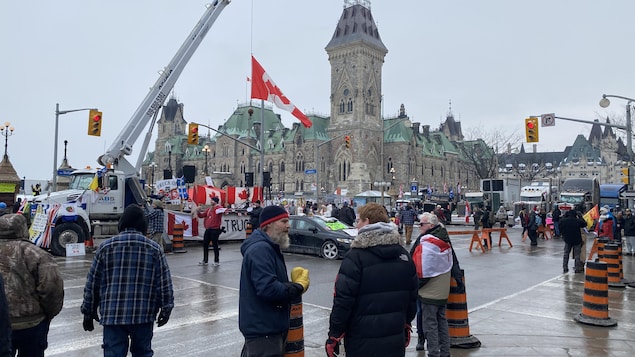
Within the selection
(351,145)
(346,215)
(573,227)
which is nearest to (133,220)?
(573,227)

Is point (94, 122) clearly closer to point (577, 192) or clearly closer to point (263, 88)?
point (263, 88)

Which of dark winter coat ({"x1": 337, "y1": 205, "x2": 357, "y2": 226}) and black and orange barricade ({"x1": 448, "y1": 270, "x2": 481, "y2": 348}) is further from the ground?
dark winter coat ({"x1": 337, "y1": 205, "x2": 357, "y2": 226})

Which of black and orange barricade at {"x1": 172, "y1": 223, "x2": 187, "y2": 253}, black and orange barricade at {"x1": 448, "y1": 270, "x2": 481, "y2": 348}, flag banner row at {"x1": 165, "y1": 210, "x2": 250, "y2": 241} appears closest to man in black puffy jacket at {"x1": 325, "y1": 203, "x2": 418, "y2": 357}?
black and orange barricade at {"x1": 448, "y1": 270, "x2": 481, "y2": 348}

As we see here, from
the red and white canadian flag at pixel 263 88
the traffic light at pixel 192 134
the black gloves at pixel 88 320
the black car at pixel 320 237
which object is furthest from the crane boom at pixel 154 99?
the black gloves at pixel 88 320

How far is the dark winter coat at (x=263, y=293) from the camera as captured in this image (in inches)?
157

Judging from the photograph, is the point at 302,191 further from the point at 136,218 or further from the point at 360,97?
the point at 136,218

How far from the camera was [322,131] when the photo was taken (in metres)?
88.5

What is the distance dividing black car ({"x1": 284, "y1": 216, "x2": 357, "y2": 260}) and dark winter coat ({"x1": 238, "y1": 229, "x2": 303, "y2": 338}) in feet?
39.8

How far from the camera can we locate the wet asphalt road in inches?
277

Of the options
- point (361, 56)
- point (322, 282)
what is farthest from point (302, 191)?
point (322, 282)

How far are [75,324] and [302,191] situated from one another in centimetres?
7762

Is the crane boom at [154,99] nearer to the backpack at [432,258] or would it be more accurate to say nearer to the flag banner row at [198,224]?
the flag banner row at [198,224]

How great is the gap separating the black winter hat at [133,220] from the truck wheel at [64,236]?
1339cm

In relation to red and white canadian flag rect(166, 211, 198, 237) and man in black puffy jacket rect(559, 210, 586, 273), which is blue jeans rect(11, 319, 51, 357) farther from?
red and white canadian flag rect(166, 211, 198, 237)
